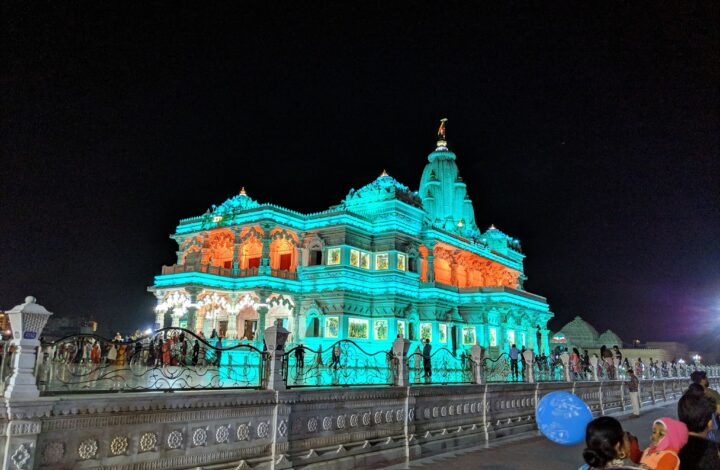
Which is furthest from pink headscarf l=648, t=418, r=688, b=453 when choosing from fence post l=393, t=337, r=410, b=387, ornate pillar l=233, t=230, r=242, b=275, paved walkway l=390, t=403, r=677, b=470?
ornate pillar l=233, t=230, r=242, b=275

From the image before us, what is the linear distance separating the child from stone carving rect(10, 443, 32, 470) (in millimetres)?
6106

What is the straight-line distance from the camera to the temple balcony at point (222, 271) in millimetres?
30250

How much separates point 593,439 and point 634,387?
20.2 meters

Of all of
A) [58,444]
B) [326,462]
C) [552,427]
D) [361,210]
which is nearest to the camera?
[552,427]

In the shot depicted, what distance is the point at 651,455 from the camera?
163 inches

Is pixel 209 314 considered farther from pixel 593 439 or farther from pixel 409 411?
pixel 593 439

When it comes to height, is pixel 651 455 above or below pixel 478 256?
below

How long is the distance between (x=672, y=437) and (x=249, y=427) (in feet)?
19.4

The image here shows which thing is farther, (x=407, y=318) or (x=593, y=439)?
(x=407, y=318)

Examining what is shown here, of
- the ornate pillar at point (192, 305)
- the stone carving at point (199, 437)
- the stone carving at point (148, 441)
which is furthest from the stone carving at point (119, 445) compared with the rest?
the ornate pillar at point (192, 305)

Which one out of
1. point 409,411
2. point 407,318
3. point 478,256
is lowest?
point 409,411

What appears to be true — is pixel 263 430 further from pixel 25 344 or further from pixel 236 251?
pixel 236 251

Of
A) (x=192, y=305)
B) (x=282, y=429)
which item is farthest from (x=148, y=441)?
(x=192, y=305)

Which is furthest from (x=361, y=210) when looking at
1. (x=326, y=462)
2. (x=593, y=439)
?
(x=593, y=439)
